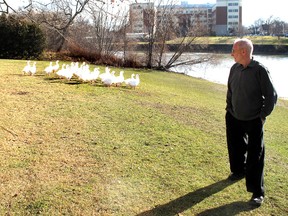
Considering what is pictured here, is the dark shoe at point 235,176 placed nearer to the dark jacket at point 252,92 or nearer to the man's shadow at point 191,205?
the man's shadow at point 191,205

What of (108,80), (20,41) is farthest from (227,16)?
(108,80)

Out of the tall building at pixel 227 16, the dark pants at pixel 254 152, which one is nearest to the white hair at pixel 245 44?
the dark pants at pixel 254 152

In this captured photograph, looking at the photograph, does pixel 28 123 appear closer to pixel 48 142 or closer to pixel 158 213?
pixel 48 142

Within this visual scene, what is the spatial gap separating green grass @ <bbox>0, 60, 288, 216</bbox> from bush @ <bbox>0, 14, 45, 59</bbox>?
52.4 feet

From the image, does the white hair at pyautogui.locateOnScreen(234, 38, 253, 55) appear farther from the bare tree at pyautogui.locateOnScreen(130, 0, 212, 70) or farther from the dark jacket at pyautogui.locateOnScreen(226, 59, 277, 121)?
the bare tree at pyautogui.locateOnScreen(130, 0, 212, 70)

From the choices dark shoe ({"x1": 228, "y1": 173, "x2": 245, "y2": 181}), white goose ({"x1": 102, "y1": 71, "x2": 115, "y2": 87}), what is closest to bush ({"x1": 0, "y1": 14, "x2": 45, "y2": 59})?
white goose ({"x1": 102, "y1": 71, "x2": 115, "y2": 87})

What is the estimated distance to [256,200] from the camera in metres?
4.13

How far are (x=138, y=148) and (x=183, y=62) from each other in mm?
26777

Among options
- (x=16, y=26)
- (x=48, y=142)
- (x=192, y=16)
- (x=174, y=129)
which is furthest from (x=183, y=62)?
(x=48, y=142)

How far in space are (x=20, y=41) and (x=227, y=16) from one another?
3761 inches

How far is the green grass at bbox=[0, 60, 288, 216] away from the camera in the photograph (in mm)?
4012

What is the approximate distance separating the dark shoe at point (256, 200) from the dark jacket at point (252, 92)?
0.96 metres

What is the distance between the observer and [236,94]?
4.28 meters

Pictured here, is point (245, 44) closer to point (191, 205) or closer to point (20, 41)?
point (191, 205)
